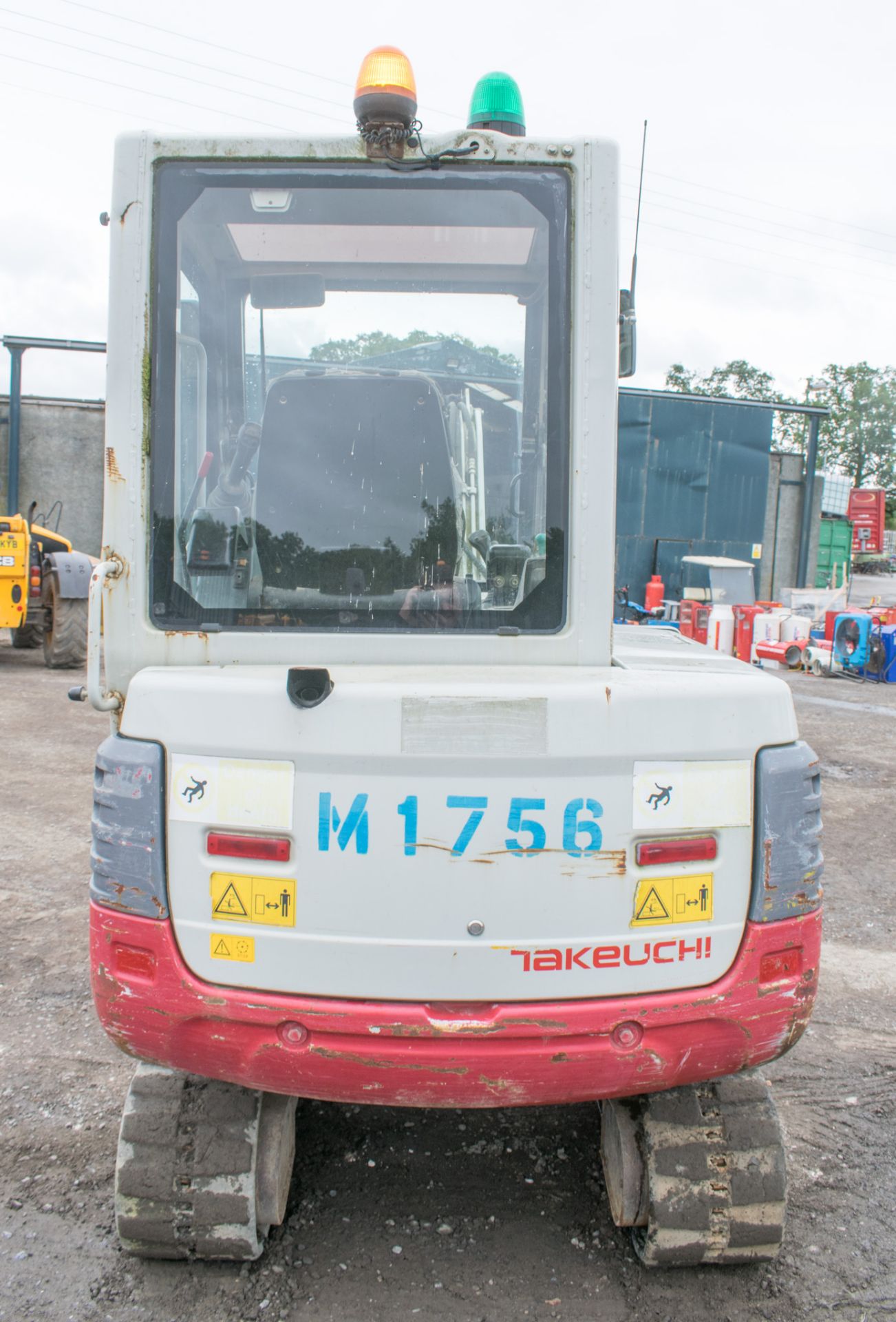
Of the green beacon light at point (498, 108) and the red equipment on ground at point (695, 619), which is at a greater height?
the green beacon light at point (498, 108)

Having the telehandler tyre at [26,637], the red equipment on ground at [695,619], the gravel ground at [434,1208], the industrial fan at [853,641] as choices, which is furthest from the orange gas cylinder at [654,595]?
the gravel ground at [434,1208]

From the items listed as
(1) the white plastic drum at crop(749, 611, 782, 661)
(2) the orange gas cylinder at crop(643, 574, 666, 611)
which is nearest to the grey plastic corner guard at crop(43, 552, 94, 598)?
(1) the white plastic drum at crop(749, 611, 782, 661)

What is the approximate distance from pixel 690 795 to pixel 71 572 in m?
11.2

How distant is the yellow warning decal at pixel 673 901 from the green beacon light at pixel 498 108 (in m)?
1.74

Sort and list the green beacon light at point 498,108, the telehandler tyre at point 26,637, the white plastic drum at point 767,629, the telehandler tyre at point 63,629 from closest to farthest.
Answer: the green beacon light at point 498,108
the telehandler tyre at point 63,629
the telehandler tyre at point 26,637
the white plastic drum at point 767,629

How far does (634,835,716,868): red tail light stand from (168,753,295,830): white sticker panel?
28.5 inches

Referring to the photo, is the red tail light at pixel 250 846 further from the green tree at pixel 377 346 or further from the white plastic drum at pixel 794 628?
the white plastic drum at pixel 794 628

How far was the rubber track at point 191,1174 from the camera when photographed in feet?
7.55

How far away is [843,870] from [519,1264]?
382cm

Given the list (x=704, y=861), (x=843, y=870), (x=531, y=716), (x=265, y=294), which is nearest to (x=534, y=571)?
(x=531, y=716)

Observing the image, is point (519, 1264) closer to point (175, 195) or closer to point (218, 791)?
point (218, 791)

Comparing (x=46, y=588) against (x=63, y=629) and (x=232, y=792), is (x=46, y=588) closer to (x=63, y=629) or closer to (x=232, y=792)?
Answer: (x=63, y=629)

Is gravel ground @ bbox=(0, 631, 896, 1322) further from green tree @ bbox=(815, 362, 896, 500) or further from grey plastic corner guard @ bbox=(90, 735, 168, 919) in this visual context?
green tree @ bbox=(815, 362, 896, 500)

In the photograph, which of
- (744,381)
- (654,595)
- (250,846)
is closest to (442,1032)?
(250,846)
